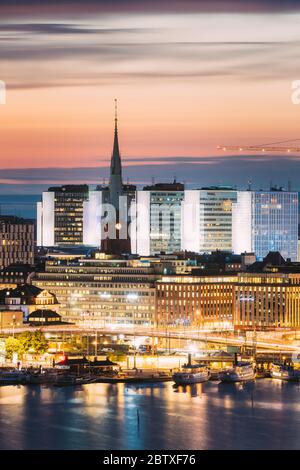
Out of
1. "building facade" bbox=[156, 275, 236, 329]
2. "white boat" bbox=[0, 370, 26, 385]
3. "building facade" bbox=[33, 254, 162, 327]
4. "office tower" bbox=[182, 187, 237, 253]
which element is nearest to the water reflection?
"white boat" bbox=[0, 370, 26, 385]

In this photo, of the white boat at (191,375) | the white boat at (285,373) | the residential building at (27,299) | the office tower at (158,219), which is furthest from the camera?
the office tower at (158,219)

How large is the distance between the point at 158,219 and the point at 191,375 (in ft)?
139

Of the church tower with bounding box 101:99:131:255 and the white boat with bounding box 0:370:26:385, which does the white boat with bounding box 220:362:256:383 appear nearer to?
the white boat with bounding box 0:370:26:385

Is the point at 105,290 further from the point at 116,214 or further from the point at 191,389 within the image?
the point at 191,389

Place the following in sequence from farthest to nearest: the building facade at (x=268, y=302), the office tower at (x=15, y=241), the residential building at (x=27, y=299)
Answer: the office tower at (x=15, y=241)
the building facade at (x=268, y=302)
the residential building at (x=27, y=299)

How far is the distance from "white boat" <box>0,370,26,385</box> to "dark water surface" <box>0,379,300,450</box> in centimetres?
73

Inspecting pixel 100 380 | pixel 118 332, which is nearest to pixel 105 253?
pixel 118 332

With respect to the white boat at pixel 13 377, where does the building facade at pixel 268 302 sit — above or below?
above

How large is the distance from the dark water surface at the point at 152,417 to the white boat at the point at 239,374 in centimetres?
55

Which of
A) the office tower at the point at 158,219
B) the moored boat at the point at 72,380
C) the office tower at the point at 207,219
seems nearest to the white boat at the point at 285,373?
the moored boat at the point at 72,380

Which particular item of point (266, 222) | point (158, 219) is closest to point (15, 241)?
point (158, 219)

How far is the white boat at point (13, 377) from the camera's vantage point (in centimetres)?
5831

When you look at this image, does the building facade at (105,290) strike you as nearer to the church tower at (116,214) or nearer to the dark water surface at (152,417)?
the church tower at (116,214)

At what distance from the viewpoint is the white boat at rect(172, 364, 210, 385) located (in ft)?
192
